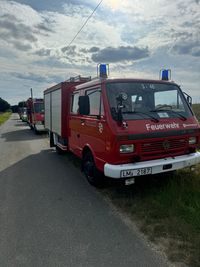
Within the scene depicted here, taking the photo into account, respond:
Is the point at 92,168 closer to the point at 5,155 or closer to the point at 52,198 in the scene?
the point at 52,198

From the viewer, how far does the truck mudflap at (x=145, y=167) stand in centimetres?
464

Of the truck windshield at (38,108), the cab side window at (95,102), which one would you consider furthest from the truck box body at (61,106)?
the truck windshield at (38,108)

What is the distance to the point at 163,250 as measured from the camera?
130 inches

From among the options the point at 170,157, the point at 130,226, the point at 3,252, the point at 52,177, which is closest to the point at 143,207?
the point at 130,226

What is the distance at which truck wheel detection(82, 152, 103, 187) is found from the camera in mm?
5613

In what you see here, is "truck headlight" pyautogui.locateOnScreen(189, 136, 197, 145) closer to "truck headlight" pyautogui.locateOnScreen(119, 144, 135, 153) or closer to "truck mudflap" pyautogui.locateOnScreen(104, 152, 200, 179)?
"truck mudflap" pyautogui.locateOnScreen(104, 152, 200, 179)

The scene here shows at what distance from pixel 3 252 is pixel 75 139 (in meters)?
4.12

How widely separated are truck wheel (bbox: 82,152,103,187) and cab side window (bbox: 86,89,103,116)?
1.01 m

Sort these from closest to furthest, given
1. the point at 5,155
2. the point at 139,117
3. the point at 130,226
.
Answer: the point at 130,226
the point at 139,117
the point at 5,155

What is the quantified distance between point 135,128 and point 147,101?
0.92 metres

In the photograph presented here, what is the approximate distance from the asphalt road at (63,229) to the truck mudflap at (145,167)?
68 centimetres

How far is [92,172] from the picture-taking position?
573 cm

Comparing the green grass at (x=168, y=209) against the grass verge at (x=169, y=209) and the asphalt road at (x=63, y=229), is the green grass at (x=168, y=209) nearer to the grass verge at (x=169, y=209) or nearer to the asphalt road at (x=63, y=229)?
the grass verge at (x=169, y=209)

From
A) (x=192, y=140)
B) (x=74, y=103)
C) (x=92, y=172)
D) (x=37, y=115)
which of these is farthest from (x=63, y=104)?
(x=37, y=115)
